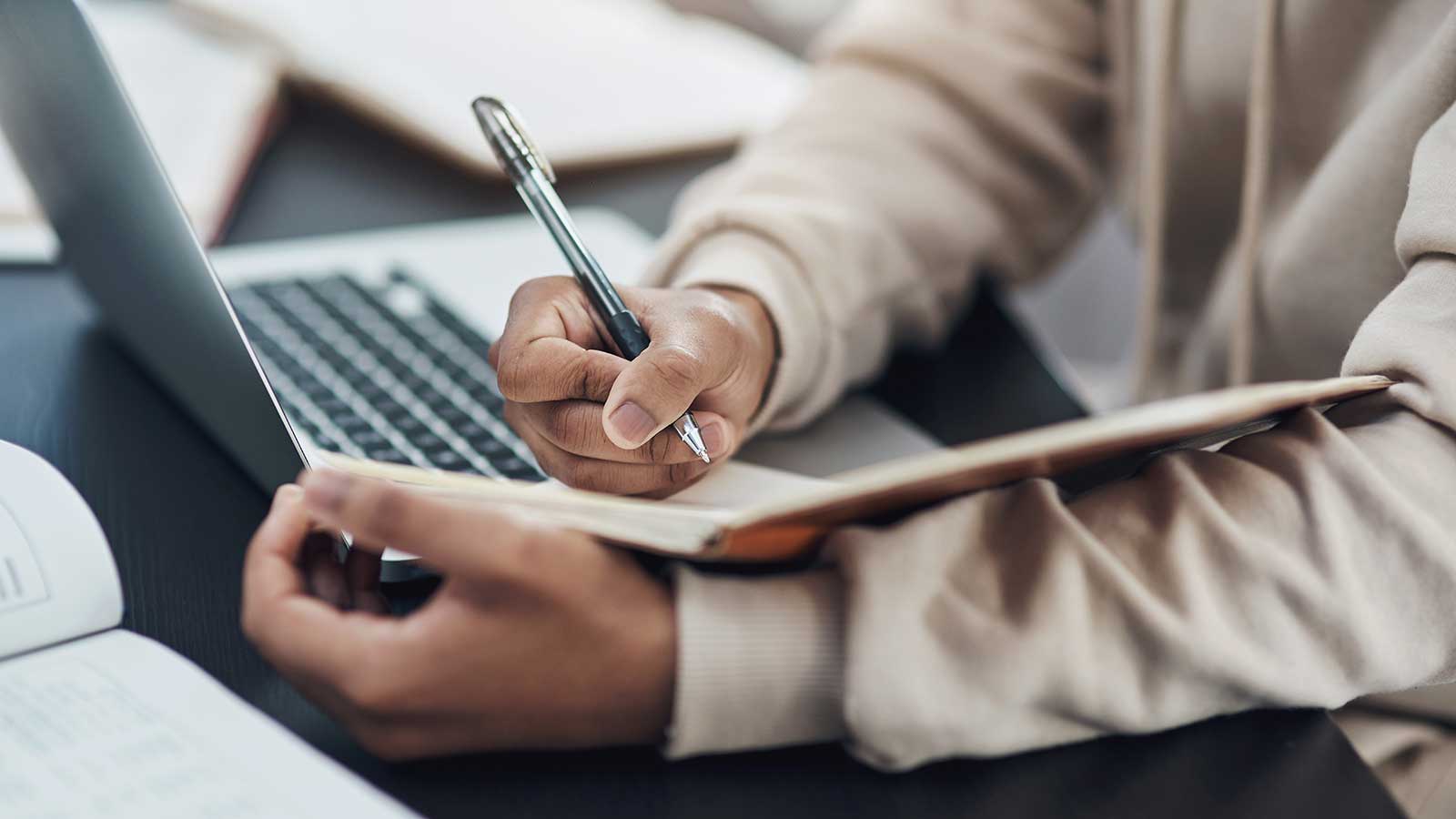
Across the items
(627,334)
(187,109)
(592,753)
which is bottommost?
(592,753)

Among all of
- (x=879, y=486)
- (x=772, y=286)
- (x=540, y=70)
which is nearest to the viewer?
(x=879, y=486)

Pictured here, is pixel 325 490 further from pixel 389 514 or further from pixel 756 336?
pixel 756 336

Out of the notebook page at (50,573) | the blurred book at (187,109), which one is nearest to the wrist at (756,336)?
the notebook page at (50,573)

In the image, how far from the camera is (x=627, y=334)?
1.38ft

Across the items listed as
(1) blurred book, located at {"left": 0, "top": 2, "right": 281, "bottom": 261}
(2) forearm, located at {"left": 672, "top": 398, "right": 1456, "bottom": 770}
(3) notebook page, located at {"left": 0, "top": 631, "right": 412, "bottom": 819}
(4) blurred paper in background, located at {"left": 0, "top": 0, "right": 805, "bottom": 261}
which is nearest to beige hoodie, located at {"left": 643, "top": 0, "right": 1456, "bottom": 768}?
(2) forearm, located at {"left": 672, "top": 398, "right": 1456, "bottom": 770}

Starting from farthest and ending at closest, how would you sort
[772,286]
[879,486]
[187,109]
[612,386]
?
[187,109] < [772,286] < [612,386] < [879,486]

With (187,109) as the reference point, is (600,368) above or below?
below

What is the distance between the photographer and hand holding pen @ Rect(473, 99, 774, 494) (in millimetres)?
405

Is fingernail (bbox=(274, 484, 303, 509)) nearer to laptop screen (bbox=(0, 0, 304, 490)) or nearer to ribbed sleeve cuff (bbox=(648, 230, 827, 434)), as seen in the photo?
laptop screen (bbox=(0, 0, 304, 490))

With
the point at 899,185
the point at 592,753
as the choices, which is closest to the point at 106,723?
the point at 592,753

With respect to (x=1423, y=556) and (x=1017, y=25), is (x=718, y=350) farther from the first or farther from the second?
(x=1017, y=25)

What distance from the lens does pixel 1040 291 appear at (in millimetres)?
1606

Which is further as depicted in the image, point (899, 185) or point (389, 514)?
point (899, 185)

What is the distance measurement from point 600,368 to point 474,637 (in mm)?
125
